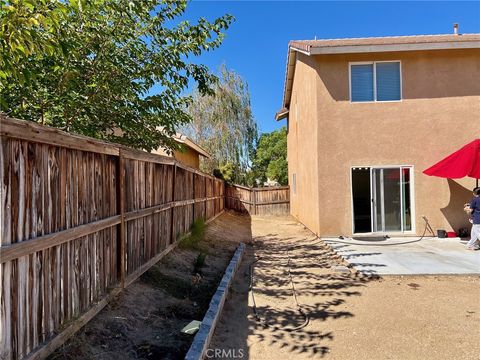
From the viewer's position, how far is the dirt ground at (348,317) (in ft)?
13.6

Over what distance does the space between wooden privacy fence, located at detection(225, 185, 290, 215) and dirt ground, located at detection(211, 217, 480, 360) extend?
1533 cm

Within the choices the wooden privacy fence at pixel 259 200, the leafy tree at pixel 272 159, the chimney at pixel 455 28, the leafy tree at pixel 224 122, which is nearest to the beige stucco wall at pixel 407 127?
the chimney at pixel 455 28

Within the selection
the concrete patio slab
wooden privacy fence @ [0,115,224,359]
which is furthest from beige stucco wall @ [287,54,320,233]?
wooden privacy fence @ [0,115,224,359]

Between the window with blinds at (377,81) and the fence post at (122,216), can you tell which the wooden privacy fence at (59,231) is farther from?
the window with blinds at (377,81)

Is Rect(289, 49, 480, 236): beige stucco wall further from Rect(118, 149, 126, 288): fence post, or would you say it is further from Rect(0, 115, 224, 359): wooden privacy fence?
Rect(118, 149, 126, 288): fence post

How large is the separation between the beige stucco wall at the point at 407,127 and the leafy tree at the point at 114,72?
20.8 ft

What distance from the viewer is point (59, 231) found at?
3391 millimetres

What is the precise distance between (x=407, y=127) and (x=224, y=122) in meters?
16.7

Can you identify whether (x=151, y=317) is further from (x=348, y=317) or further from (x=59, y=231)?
(x=348, y=317)

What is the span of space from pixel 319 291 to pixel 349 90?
7.93 metres

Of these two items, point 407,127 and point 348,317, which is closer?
point 348,317

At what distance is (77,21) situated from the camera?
5473mm

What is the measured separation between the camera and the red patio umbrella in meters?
10.6

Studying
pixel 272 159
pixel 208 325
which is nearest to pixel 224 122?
pixel 272 159
